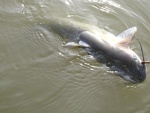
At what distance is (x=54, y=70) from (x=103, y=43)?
0.83 m

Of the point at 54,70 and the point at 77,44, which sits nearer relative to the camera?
the point at 54,70

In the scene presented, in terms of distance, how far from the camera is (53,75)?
4.15 metres

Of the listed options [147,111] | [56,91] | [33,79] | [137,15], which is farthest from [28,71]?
[137,15]

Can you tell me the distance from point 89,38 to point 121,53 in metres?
0.59

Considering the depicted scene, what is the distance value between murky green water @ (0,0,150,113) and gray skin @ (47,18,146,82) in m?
0.18

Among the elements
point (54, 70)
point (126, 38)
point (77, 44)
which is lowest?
point (54, 70)

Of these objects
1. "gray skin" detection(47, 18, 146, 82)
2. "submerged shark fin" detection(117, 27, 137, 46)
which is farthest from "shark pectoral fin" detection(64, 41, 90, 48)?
"submerged shark fin" detection(117, 27, 137, 46)

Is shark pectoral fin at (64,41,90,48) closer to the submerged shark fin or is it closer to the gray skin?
the gray skin

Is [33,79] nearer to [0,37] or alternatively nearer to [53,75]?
[53,75]

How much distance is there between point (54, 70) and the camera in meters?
4.21

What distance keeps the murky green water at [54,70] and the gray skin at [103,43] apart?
0.18 metres

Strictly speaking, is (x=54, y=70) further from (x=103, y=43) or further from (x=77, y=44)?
(x=103, y=43)

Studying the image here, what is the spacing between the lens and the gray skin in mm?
3883

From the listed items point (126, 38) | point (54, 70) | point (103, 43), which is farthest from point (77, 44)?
point (126, 38)
